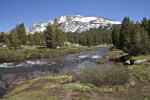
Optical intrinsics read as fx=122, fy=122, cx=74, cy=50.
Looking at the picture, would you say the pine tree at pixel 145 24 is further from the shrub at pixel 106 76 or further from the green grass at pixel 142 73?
the shrub at pixel 106 76

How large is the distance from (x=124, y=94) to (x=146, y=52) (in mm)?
20702

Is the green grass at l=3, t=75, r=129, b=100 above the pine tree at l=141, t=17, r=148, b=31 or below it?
below

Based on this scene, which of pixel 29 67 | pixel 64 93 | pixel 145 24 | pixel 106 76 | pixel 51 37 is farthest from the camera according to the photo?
pixel 51 37

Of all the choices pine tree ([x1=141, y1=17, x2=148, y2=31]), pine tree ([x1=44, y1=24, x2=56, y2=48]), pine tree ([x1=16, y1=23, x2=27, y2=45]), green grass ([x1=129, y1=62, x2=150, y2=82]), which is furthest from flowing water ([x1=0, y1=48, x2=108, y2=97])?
pine tree ([x1=16, y1=23, x2=27, y2=45])

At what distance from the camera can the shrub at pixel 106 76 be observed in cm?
884

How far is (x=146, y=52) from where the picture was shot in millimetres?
24812

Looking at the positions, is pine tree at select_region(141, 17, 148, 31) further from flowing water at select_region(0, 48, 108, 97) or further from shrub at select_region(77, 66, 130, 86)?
shrub at select_region(77, 66, 130, 86)

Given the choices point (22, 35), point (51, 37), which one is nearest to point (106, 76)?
point (51, 37)

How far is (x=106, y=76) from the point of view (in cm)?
880

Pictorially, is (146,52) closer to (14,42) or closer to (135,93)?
(135,93)

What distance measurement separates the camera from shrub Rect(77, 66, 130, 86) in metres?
8.84

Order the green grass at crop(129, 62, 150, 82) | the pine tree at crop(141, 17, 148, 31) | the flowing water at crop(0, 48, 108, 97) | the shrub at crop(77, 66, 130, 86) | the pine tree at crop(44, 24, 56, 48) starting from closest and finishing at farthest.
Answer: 1. the shrub at crop(77, 66, 130, 86)
2. the green grass at crop(129, 62, 150, 82)
3. the flowing water at crop(0, 48, 108, 97)
4. the pine tree at crop(141, 17, 148, 31)
5. the pine tree at crop(44, 24, 56, 48)

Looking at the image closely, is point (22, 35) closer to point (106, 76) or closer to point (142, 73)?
point (142, 73)

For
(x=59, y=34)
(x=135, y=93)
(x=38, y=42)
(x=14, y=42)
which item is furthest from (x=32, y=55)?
(x=38, y=42)
